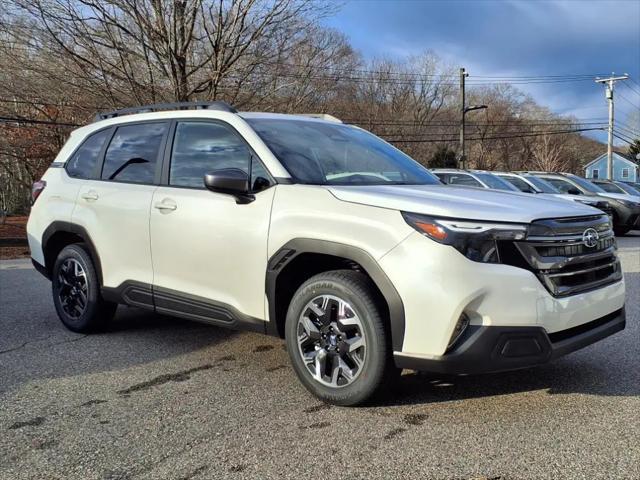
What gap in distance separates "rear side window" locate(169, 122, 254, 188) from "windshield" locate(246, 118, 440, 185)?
198 millimetres

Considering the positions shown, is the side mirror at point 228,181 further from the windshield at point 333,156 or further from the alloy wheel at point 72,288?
the alloy wheel at point 72,288

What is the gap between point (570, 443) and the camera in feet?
9.65

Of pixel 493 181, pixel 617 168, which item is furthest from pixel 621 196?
pixel 617 168

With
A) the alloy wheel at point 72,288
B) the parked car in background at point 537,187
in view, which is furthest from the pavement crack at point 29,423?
the parked car in background at point 537,187

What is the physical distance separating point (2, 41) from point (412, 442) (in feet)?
52.0

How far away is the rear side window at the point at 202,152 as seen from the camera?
4055mm

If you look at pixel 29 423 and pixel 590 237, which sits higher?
pixel 590 237

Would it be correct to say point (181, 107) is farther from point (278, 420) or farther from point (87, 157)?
point (278, 420)

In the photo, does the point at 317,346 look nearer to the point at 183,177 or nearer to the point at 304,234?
the point at 304,234

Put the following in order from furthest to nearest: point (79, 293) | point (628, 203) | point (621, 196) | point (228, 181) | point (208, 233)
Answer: point (621, 196) < point (628, 203) < point (79, 293) < point (208, 233) < point (228, 181)

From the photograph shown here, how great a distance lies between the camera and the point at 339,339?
3406 millimetres

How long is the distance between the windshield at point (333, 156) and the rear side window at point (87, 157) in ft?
5.84

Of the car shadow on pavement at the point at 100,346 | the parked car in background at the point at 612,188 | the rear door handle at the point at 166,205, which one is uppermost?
the rear door handle at the point at 166,205

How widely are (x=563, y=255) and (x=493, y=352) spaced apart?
692 millimetres
